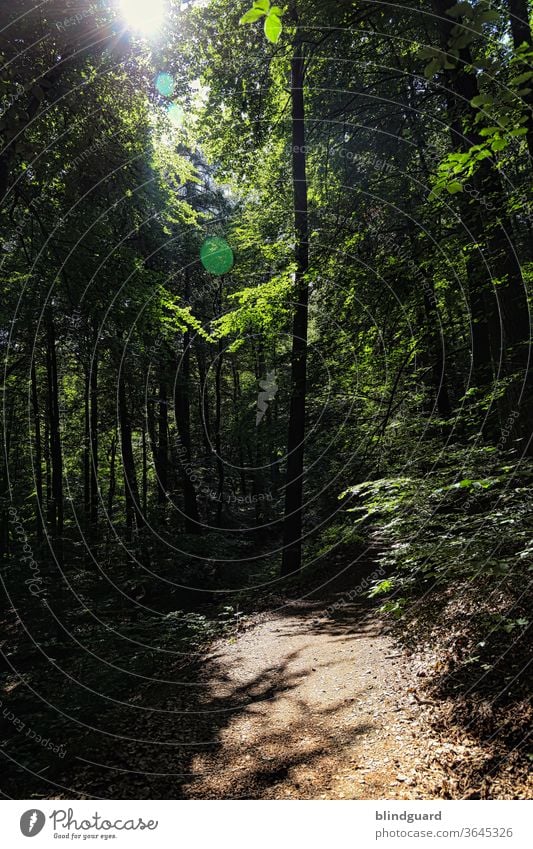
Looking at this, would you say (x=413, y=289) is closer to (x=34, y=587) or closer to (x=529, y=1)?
(x=529, y=1)

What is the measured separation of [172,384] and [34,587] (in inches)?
329

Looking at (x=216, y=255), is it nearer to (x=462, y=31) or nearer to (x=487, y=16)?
(x=462, y=31)

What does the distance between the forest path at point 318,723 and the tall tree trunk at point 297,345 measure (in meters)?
5.40

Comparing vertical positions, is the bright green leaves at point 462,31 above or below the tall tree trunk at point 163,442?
above

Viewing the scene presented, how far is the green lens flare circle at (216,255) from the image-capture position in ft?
67.1

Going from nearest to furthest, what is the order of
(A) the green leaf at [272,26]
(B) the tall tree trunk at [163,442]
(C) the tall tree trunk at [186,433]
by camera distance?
(A) the green leaf at [272,26] → (B) the tall tree trunk at [163,442] → (C) the tall tree trunk at [186,433]

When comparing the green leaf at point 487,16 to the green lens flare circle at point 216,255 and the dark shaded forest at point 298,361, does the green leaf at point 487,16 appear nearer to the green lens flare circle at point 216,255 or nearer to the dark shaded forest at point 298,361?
the dark shaded forest at point 298,361

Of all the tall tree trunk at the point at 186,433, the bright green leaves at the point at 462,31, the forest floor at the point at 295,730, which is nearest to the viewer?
the bright green leaves at the point at 462,31

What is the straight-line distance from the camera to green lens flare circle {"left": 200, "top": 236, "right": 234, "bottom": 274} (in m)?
20.5

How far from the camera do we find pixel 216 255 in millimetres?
20906

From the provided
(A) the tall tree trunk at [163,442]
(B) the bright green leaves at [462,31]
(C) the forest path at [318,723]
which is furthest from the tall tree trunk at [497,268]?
(A) the tall tree trunk at [163,442]
